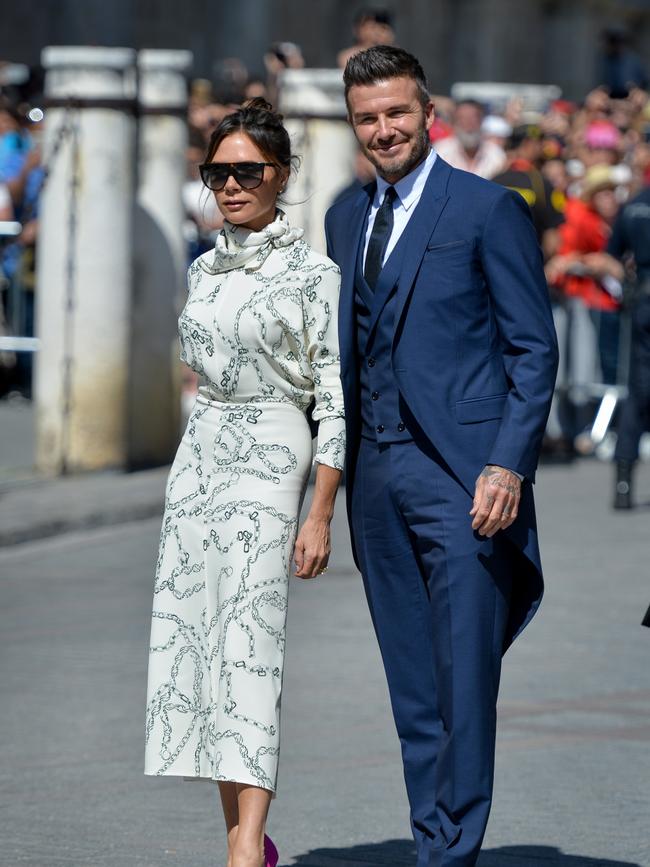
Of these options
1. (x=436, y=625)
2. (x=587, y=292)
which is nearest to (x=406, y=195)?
(x=436, y=625)

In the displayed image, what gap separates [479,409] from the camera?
16.7ft

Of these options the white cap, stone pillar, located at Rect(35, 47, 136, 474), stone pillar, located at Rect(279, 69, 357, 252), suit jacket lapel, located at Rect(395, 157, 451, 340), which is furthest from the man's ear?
the white cap

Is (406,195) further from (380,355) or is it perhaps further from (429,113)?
(380,355)

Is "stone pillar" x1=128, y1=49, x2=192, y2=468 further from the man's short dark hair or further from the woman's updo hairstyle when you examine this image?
the man's short dark hair

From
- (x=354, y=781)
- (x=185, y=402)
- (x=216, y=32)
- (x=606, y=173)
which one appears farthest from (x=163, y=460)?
(x=216, y=32)

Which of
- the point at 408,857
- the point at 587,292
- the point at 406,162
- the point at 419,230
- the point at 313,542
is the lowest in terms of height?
the point at 408,857

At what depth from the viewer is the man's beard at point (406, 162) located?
5113 mm

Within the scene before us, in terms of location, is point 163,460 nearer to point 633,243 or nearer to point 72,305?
point 72,305

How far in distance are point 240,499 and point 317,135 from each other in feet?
33.8

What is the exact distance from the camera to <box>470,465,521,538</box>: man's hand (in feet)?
16.3

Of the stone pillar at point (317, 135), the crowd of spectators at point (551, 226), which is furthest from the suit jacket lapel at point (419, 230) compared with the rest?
the stone pillar at point (317, 135)

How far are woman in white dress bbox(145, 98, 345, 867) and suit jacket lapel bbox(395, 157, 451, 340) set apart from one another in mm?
196

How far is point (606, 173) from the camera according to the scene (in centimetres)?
1673

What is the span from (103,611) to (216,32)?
1124 inches
